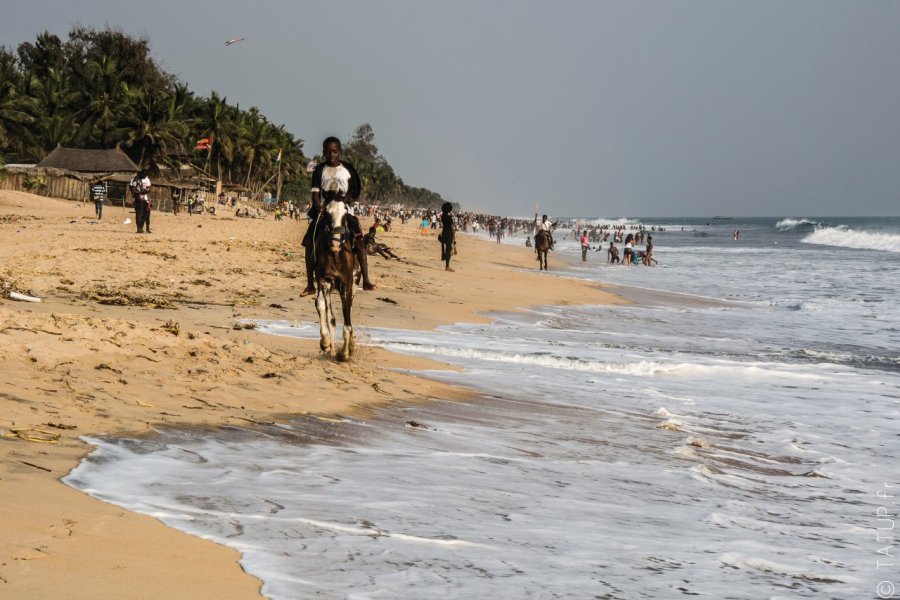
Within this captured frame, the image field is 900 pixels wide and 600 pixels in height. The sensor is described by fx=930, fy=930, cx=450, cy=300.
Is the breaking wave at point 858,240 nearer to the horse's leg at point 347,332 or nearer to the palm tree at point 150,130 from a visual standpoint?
the palm tree at point 150,130

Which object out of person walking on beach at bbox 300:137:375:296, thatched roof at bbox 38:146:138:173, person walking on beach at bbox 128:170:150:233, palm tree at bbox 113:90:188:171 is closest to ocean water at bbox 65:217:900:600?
person walking on beach at bbox 300:137:375:296

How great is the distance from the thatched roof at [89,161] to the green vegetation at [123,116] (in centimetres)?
655

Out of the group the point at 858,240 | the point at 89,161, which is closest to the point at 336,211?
the point at 89,161

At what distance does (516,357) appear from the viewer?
40.4 ft

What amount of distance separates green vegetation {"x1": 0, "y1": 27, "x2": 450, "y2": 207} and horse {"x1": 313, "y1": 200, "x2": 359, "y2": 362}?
2502 inches

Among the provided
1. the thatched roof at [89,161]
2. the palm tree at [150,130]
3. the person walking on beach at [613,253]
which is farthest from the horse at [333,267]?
the palm tree at [150,130]

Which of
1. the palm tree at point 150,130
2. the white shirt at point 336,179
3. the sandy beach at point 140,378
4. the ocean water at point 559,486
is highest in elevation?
the palm tree at point 150,130

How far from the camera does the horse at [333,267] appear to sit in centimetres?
1055

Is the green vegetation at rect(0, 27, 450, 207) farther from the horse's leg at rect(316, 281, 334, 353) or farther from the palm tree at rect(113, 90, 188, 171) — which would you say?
the horse's leg at rect(316, 281, 334, 353)

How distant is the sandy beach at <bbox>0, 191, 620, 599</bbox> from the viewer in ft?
11.7

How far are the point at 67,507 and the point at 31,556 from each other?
2.33ft

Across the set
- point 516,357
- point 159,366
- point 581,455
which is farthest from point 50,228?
point 581,455

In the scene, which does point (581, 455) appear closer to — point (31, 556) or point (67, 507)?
point (67, 507)

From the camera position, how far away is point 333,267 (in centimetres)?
1072
